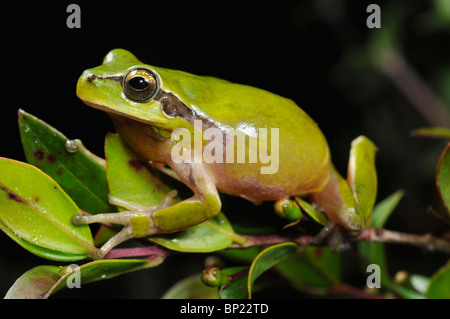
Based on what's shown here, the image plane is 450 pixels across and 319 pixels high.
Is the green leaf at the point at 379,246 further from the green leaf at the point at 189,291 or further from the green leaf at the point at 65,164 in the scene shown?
the green leaf at the point at 65,164

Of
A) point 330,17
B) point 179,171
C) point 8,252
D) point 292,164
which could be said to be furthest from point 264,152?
point 330,17

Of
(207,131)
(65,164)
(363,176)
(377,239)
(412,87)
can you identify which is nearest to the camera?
(65,164)

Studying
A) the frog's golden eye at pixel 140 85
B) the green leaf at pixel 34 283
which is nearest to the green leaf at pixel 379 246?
the frog's golden eye at pixel 140 85

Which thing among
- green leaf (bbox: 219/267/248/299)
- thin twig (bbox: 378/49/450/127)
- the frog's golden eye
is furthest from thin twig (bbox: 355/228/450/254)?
thin twig (bbox: 378/49/450/127)

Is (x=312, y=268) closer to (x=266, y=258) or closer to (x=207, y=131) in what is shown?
(x=266, y=258)

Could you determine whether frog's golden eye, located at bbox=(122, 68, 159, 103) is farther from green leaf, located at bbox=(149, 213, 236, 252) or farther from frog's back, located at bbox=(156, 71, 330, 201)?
green leaf, located at bbox=(149, 213, 236, 252)

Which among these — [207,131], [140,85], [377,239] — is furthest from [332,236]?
Answer: [140,85]
